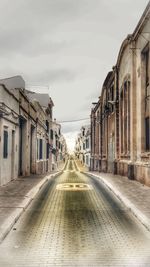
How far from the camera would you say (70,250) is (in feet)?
21.5

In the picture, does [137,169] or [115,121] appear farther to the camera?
[115,121]

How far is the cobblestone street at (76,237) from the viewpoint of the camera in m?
6.02

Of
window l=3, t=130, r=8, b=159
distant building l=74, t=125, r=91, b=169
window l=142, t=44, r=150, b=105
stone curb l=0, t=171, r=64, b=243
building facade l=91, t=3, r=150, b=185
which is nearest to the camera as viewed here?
stone curb l=0, t=171, r=64, b=243

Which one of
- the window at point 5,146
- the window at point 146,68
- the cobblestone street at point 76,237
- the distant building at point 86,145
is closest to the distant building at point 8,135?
the window at point 5,146

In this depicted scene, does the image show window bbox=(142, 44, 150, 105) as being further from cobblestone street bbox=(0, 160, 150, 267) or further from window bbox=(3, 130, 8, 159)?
cobblestone street bbox=(0, 160, 150, 267)

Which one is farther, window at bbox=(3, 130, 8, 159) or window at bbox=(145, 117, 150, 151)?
window at bbox=(145, 117, 150, 151)

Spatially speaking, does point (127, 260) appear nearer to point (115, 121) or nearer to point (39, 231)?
point (39, 231)

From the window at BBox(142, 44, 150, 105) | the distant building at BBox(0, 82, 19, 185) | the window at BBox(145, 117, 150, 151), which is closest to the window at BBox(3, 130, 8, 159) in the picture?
the distant building at BBox(0, 82, 19, 185)

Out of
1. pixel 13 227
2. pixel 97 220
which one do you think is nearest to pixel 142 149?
pixel 97 220

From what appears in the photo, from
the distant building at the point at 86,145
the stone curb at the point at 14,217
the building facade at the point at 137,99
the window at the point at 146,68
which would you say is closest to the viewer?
the stone curb at the point at 14,217

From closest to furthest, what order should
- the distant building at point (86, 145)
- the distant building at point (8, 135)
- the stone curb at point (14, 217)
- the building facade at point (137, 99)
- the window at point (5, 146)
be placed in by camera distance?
the stone curb at point (14, 217), the distant building at point (8, 135), the window at point (5, 146), the building facade at point (137, 99), the distant building at point (86, 145)

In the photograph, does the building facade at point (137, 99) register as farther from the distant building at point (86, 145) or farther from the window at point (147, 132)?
the distant building at point (86, 145)

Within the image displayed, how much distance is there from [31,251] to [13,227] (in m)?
2.08

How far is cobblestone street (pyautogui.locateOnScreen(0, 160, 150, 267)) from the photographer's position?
6.02 m
